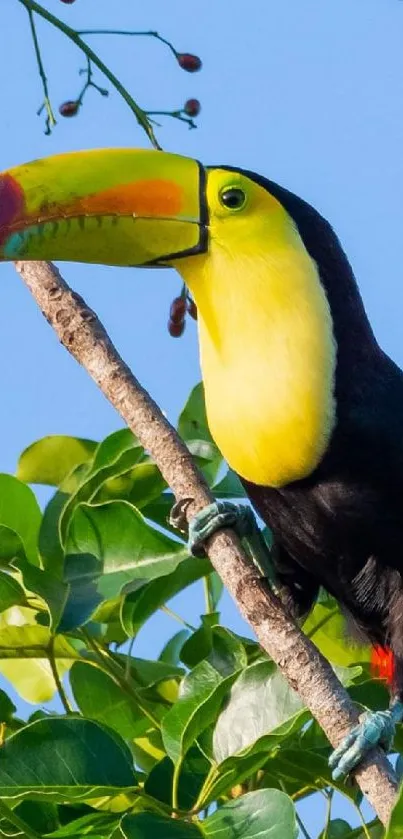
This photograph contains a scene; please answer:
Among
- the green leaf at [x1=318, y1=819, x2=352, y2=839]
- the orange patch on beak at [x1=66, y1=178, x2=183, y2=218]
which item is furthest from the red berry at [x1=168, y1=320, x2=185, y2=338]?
the green leaf at [x1=318, y1=819, x2=352, y2=839]

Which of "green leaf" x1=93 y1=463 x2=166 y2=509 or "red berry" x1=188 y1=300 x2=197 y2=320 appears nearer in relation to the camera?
"green leaf" x1=93 y1=463 x2=166 y2=509

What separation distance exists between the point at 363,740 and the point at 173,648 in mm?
544

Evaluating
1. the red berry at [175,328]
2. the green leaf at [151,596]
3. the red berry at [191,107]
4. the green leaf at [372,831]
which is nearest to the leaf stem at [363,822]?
the green leaf at [372,831]

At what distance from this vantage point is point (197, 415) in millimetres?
2639

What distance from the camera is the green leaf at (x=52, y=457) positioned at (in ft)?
8.07

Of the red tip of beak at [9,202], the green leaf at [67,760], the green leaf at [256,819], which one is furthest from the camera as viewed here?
the red tip of beak at [9,202]

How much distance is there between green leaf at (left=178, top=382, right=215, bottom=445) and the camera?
2602mm

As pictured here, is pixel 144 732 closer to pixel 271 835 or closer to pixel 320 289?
pixel 271 835

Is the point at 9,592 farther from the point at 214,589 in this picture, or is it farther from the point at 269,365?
the point at 269,365

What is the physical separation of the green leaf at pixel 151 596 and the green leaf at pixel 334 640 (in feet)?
1.11

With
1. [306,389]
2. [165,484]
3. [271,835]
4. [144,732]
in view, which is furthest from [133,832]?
[306,389]

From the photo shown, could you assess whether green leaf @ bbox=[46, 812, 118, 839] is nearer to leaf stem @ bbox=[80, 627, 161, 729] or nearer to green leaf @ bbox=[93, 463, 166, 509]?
leaf stem @ bbox=[80, 627, 161, 729]

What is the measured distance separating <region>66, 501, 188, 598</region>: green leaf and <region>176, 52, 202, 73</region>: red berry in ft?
3.73

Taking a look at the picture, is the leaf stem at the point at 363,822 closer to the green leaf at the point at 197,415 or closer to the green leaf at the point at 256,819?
the green leaf at the point at 256,819
